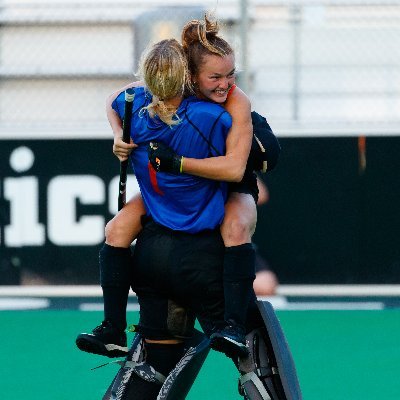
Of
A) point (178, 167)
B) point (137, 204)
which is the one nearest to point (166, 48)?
point (178, 167)

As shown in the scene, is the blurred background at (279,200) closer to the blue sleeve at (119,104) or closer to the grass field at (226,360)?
the grass field at (226,360)

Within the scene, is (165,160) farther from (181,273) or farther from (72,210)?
(72,210)

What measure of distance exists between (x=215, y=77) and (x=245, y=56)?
5.27 metres

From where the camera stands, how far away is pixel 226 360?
6664 mm

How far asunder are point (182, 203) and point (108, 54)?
7060 mm

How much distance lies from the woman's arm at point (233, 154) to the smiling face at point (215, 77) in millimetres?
62

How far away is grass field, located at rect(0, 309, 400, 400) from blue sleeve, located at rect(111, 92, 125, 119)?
7.08 ft

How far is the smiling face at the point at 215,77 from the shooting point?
383 centimetres

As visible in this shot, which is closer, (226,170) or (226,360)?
(226,170)

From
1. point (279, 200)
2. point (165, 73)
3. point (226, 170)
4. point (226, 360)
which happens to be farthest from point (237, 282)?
point (279, 200)

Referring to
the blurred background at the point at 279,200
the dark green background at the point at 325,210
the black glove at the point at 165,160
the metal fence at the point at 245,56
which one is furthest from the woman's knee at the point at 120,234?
the metal fence at the point at 245,56

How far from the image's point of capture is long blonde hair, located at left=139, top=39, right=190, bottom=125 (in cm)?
374

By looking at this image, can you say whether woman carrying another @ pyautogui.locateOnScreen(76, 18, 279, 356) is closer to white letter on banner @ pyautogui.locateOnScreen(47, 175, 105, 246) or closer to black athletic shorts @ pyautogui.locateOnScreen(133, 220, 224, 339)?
black athletic shorts @ pyautogui.locateOnScreen(133, 220, 224, 339)

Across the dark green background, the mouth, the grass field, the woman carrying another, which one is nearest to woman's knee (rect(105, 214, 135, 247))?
the woman carrying another
